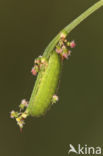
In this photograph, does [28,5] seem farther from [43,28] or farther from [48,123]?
[48,123]
